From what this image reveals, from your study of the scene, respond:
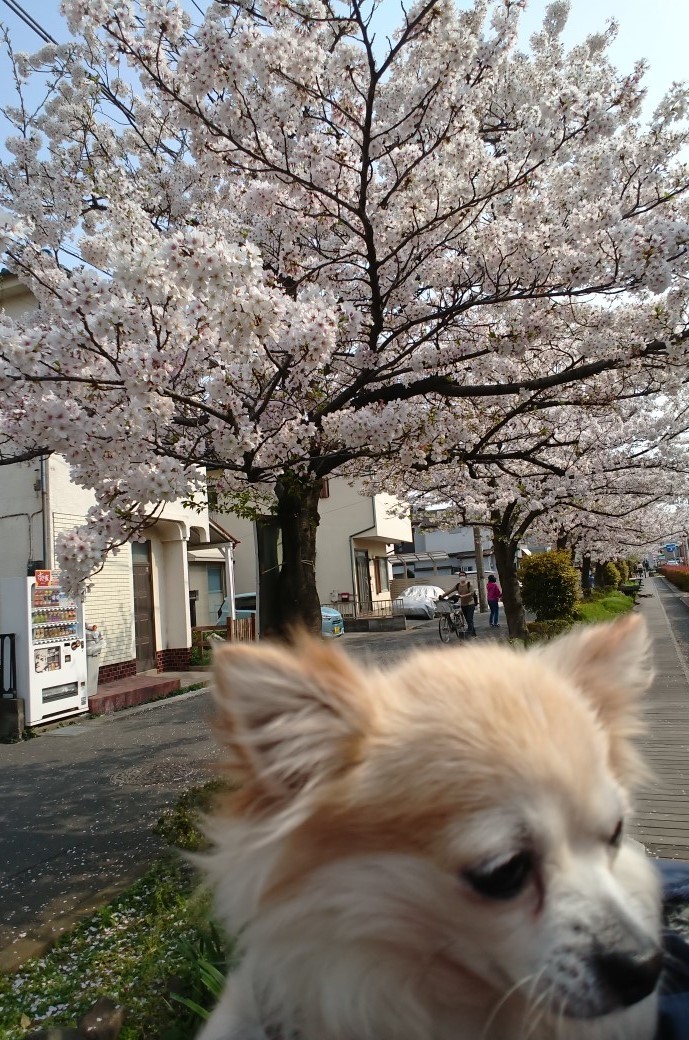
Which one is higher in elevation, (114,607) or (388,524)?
(388,524)

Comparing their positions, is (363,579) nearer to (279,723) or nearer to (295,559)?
(295,559)

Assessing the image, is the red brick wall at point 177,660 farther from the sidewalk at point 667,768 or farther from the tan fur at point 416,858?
the tan fur at point 416,858

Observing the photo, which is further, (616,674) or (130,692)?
(130,692)

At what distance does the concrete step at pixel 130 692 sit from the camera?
35.6 feet

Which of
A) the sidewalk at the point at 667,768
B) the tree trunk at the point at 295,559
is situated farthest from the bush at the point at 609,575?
the tree trunk at the point at 295,559

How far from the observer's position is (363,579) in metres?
30.3

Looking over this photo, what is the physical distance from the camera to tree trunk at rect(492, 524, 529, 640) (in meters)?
12.8

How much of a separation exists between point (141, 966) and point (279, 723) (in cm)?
264

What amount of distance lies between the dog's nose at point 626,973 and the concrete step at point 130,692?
11.0 m

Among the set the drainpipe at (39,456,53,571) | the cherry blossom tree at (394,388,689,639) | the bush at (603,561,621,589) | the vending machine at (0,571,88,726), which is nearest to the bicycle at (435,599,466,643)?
the cherry blossom tree at (394,388,689,639)

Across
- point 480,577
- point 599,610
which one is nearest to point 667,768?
point 599,610

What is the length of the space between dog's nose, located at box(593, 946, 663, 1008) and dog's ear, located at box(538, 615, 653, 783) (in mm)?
449

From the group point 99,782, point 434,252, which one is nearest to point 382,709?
point 434,252

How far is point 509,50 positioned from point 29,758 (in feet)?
31.4
